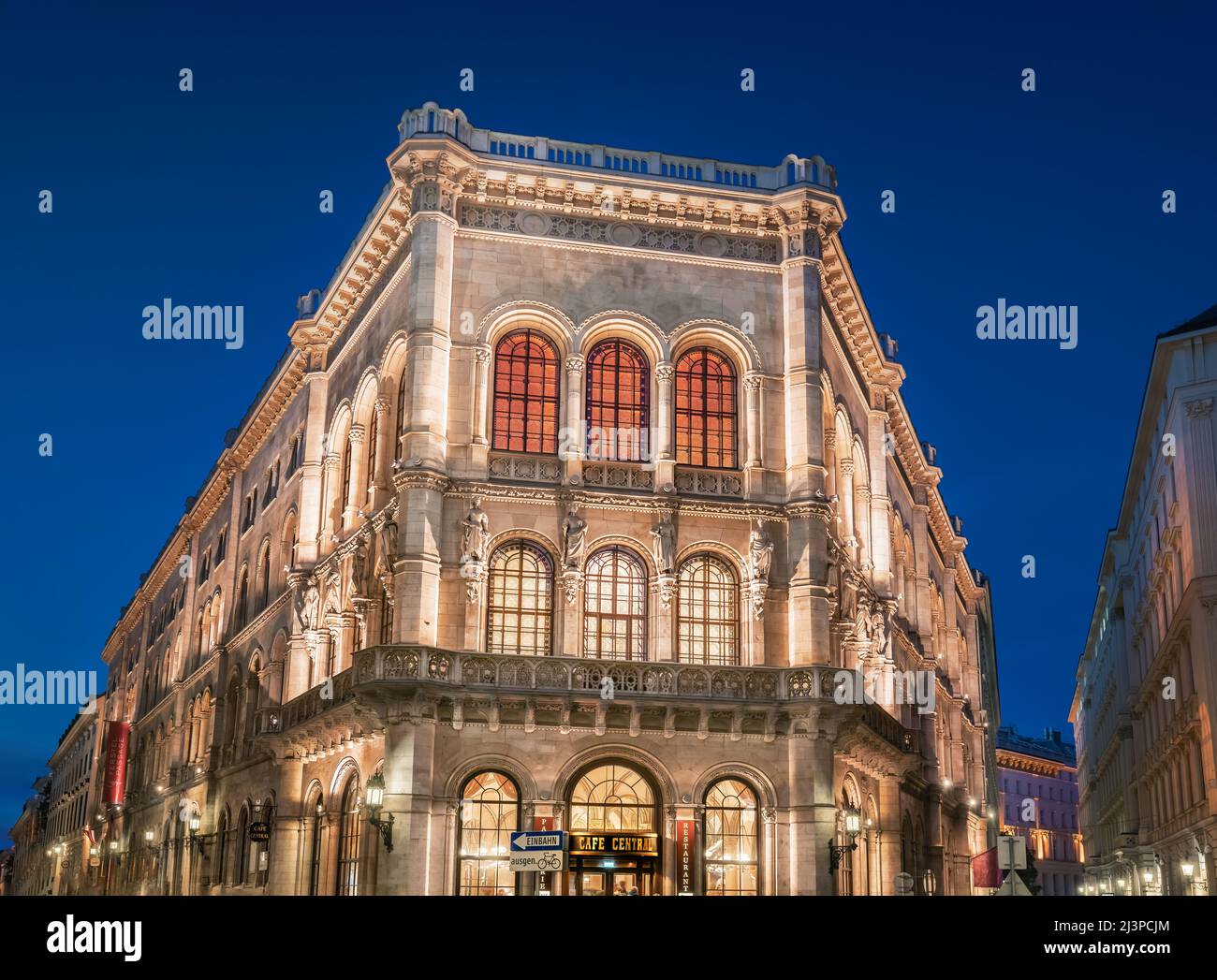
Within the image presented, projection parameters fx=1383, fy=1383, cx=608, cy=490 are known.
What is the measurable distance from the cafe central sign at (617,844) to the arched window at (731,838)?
150cm

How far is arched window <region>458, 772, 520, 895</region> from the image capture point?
3300 cm

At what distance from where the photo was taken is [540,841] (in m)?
29.6

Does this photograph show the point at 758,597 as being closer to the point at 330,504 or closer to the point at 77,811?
the point at 330,504

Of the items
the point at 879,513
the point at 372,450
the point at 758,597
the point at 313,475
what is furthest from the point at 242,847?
the point at 879,513

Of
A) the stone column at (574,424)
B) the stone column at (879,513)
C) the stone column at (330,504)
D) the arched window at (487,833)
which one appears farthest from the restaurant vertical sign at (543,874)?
the stone column at (879,513)

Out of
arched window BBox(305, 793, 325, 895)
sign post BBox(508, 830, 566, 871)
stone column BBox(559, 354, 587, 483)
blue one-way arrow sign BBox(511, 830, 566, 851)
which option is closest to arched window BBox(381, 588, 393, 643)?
stone column BBox(559, 354, 587, 483)

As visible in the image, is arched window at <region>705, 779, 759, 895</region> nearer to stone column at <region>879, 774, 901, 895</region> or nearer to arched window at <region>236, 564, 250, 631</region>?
stone column at <region>879, 774, 901, 895</region>

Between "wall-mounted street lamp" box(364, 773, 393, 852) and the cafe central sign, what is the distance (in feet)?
14.3

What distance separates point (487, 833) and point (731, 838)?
20.1 ft

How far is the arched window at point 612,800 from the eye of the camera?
112 feet

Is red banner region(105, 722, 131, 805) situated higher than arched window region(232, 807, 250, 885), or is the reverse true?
red banner region(105, 722, 131, 805)

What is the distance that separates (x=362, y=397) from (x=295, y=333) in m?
6.83

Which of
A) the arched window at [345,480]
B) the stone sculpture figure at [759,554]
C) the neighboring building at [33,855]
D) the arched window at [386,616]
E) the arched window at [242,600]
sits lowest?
the neighboring building at [33,855]

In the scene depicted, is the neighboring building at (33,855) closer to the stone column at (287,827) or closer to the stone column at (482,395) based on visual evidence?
the stone column at (287,827)
